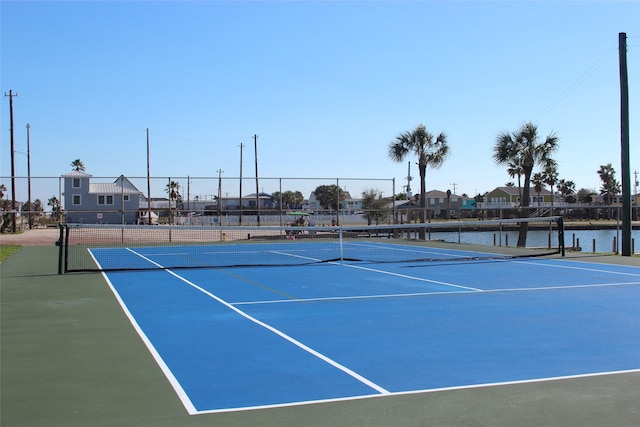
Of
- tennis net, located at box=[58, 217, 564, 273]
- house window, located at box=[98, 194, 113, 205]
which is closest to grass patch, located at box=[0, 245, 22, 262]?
tennis net, located at box=[58, 217, 564, 273]

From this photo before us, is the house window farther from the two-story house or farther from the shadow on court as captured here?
the shadow on court

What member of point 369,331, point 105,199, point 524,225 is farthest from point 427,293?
point 105,199

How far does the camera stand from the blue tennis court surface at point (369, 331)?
20.8 ft

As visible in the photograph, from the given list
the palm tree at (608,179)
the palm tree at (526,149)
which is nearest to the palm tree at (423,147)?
the palm tree at (526,149)

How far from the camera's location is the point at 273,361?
7.17m

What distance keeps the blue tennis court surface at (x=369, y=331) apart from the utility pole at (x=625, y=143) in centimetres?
751

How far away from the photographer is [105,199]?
46250 millimetres

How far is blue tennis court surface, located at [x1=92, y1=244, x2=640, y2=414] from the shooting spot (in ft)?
20.8

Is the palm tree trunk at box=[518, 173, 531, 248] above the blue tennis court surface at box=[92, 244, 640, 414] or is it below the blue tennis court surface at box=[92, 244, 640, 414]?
above

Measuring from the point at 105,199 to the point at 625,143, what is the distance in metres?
36.2

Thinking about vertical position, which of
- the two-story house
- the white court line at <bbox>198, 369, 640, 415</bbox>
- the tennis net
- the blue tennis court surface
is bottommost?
the white court line at <bbox>198, 369, 640, 415</bbox>

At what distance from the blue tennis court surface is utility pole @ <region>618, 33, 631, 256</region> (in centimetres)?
751

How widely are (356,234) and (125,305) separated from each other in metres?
26.5

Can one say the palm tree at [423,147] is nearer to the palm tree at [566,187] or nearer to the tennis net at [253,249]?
the tennis net at [253,249]
